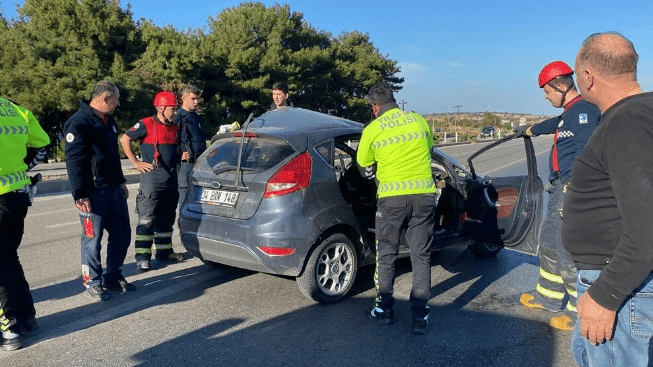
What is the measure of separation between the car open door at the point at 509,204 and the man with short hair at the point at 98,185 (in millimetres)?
3189

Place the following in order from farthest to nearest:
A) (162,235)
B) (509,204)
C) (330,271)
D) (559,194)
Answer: (162,235) → (509,204) → (330,271) → (559,194)

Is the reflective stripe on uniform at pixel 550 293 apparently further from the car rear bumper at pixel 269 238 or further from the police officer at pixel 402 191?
the car rear bumper at pixel 269 238

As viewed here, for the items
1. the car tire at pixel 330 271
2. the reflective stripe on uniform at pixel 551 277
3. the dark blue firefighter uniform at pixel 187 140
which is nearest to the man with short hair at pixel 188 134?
the dark blue firefighter uniform at pixel 187 140

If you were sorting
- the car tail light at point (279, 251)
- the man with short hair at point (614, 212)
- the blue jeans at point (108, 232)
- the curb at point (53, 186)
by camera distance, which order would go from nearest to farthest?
Result: the man with short hair at point (614, 212), the car tail light at point (279, 251), the blue jeans at point (108, 232), the curb at point (53, 186)

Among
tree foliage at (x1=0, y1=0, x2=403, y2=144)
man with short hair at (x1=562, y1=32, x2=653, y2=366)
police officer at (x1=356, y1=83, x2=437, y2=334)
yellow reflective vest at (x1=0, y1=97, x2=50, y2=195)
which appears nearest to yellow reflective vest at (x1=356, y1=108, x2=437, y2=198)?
police officer at (x1=356, y1=83, x2=437, y2=334)

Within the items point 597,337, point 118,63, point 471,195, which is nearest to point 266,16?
point 118,63

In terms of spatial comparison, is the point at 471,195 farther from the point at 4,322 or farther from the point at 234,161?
the point at 4,322

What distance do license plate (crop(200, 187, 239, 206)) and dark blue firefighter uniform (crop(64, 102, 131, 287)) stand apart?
2.41 ft

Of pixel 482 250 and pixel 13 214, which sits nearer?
pixel 13 214

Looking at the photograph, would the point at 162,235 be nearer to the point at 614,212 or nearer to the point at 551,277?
the point at 551,277

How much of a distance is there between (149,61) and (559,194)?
26.5 metres

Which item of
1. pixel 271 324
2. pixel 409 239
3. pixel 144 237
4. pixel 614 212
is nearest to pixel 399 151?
pixel 409 239

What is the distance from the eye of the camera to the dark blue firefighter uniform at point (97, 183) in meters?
4.29

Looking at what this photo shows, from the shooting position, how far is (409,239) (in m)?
3.87
